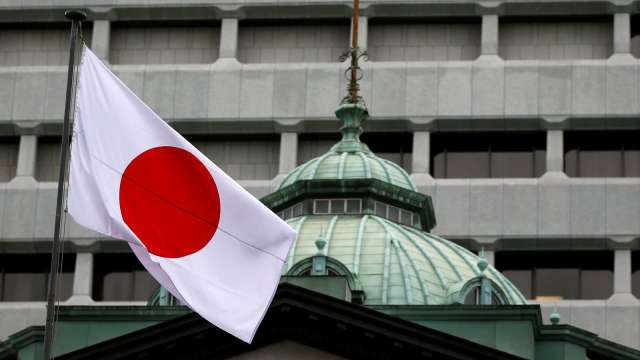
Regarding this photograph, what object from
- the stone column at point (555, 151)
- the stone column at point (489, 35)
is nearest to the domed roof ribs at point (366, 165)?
the stone column at point (555, 151)

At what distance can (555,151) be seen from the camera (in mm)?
81750

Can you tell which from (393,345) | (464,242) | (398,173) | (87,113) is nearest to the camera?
(87,113)

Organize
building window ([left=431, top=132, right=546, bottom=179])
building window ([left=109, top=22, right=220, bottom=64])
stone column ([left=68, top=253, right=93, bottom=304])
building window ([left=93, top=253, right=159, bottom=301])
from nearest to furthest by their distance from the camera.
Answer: stone column ([left=68, top=253, right=93, bottom=304]) < building window ([left=431, top=132, right=546, bottom=179]) < building window ([left=93, top=253, right=159, bottom=301]) < building window ([left=109, top=22, right=220, bottom=64])

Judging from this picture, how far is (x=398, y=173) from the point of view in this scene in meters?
66.1

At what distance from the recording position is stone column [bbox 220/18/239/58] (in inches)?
3322

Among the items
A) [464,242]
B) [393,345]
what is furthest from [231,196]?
[464,242]

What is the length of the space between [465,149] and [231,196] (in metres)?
49.7

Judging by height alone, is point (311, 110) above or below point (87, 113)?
above

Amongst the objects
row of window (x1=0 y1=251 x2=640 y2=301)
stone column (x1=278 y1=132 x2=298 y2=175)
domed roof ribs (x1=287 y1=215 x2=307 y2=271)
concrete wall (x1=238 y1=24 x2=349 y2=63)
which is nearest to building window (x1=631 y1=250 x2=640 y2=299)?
row of window (x1=0 y1=251 x2=640 y2=301)

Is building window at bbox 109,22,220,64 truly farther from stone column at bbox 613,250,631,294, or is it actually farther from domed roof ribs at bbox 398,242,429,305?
domed roof ribs at bbox 398,242,429,305

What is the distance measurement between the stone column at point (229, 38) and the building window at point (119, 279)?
28.6 feet

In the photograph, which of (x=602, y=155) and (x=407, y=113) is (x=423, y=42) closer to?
(x=407, y=113)

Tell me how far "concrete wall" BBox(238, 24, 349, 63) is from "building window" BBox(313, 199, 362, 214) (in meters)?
21.9

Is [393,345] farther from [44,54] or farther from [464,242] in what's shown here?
[44,54]
